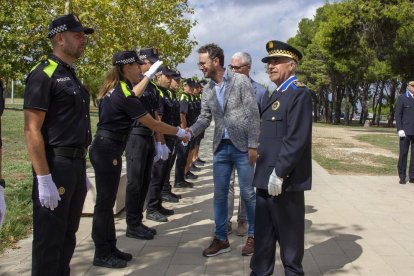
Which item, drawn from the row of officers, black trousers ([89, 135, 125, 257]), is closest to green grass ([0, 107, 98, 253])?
black trousers ([89, 135, 125, 257])

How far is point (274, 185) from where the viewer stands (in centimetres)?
337

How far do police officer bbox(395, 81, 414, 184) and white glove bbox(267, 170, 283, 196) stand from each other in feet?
23.2

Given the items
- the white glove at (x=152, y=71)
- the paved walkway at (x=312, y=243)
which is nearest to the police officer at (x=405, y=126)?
the paved walkway at (x=312, y=243)

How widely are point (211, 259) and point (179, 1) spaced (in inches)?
605

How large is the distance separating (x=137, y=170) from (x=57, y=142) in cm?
208

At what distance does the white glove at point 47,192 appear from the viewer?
2.97 m

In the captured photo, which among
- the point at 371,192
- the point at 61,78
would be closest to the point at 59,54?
the point at 61,78

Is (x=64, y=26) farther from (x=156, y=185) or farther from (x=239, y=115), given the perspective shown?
(x=156, y=185)

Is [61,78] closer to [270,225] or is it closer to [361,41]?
[270,225]

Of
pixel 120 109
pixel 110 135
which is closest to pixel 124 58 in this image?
pixel 120 109

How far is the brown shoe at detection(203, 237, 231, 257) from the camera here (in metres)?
4.73

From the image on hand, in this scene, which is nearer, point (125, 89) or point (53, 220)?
point (53, 220)

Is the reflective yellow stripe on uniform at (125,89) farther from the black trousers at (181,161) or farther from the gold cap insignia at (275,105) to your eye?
the black trousers at (181,161)

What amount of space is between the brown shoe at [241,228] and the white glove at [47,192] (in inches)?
115
